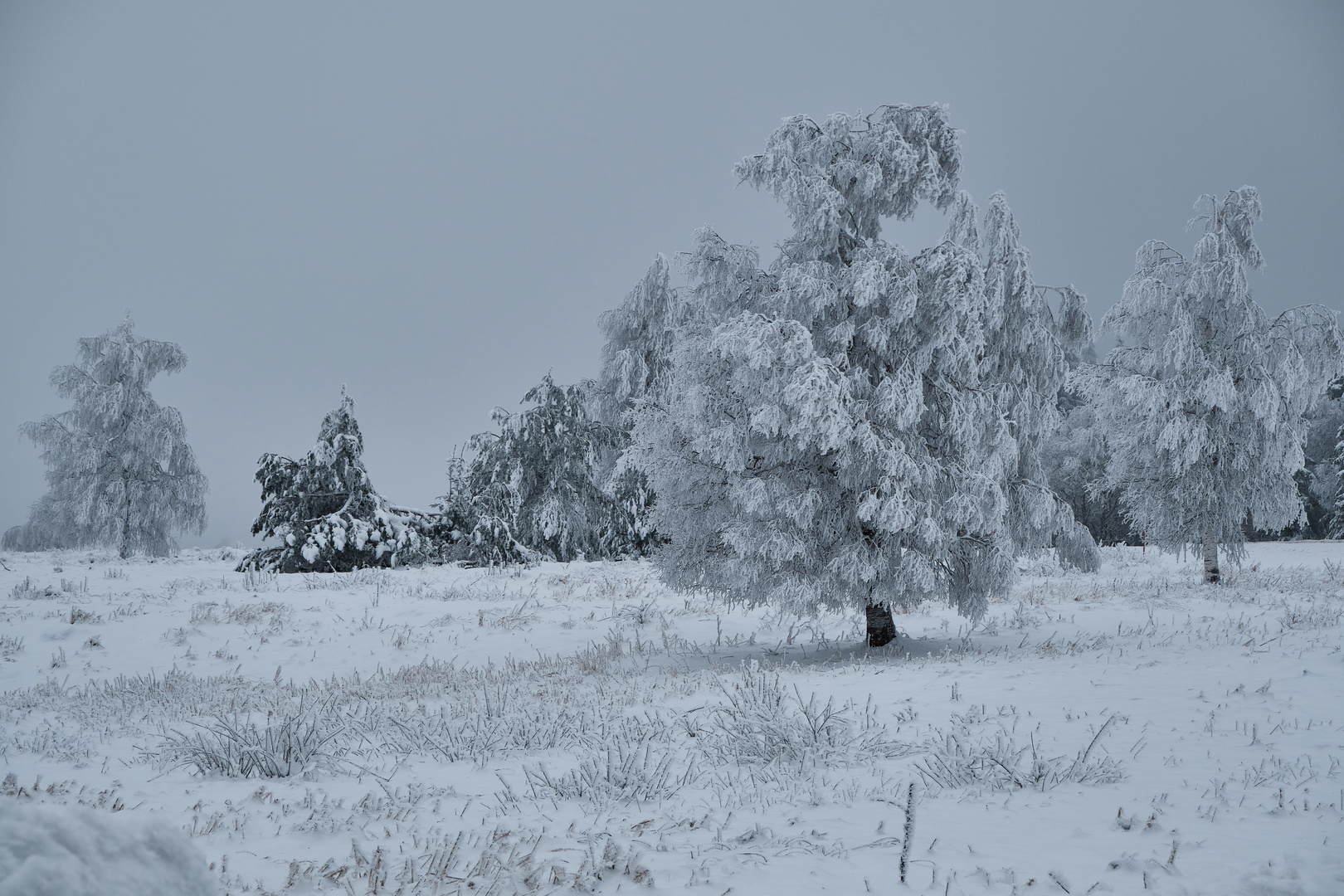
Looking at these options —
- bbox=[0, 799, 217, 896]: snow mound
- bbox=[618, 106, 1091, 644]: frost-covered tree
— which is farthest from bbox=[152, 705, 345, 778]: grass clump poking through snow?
bbox=[618, 106, 1091, 644]: frost-covered tree

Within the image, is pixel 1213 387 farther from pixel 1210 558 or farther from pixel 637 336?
pixel 637 336

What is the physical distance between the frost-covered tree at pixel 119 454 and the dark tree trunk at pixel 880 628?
1058 inches

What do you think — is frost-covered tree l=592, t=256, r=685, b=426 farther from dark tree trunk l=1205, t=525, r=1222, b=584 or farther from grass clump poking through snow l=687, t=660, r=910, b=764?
grass clump poking through snow l=687, t=660, r=910, b=764

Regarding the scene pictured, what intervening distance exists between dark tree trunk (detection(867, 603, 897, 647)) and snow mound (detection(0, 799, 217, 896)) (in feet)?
33.7

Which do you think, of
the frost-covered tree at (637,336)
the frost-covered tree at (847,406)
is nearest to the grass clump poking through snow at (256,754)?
the frost-covered tree at (847,406)

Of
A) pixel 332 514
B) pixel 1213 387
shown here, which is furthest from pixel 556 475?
pixel 1213 387

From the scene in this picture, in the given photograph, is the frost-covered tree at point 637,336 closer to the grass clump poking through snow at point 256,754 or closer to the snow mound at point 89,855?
the grass clump poking through snow at point 256,754

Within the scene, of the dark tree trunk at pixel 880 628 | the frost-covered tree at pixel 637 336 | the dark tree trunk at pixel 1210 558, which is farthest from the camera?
the frost-covered tree at pixel 637 336

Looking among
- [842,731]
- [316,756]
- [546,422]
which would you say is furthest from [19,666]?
[546,422]

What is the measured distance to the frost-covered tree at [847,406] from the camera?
360 inches

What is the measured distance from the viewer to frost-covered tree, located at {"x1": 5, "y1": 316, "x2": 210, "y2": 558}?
26.2 metres

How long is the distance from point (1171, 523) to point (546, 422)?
61.9ft

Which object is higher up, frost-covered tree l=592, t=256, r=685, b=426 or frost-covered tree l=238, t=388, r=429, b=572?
frost-covered tree l=592, t=256, r=685, b=426

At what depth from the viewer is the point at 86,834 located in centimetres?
141
